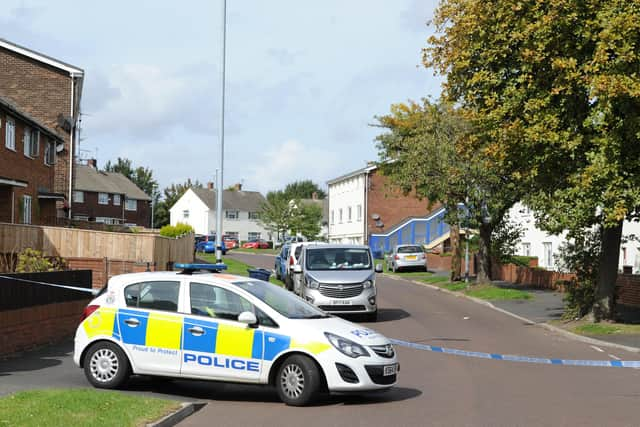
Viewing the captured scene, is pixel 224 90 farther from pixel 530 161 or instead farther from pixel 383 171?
pixel 383 171

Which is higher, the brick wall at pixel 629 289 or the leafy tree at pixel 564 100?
the leafy tree at pixel 564 100

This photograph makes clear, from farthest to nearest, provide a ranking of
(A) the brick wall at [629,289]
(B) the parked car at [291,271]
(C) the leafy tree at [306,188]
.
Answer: (C) the leafy tree at [306,188]
(A) the brick wall at [629,289]
(B) the parked car at [291,271]

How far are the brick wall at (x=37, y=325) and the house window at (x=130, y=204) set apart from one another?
6803cm

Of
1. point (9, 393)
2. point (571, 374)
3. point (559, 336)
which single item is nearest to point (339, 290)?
point (559, 336)

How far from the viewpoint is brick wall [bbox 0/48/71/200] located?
41188 mm

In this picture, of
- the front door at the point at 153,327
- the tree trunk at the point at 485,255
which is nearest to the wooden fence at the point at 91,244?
the front door at the point at 153,327

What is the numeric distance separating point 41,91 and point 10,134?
1160cm

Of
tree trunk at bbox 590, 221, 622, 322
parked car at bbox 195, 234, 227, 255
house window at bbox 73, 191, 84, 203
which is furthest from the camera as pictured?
house window at bbox 73, 191, 84, 203

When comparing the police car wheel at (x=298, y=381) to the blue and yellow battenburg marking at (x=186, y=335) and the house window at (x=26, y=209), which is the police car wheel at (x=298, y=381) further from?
the house window at (x=26, y=209)

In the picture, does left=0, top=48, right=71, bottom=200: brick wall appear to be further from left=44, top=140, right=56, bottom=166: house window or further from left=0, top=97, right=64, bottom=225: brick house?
left=44, top=140, right=56, bottom=166: house window

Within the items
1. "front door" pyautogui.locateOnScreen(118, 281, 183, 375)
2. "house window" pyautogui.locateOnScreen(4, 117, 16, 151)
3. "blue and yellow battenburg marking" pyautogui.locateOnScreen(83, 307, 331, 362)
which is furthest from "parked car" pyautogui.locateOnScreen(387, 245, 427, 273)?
"blue and yellow battenburg marking" pyautogui.locateOnScreen(83, 307, 331, 362)

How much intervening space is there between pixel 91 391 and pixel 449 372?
5.73 meters

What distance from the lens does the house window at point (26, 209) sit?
3256 cm

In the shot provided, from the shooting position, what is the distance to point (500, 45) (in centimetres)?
2012
